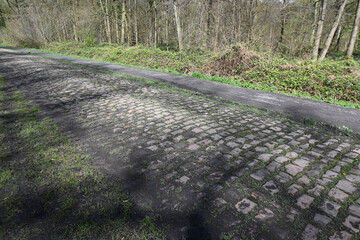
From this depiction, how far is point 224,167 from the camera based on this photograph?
2895mm

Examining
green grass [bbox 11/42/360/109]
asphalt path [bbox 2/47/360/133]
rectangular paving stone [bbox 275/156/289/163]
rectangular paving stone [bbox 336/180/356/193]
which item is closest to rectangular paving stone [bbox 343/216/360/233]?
rectangular paving stone [bbox 336/180/356/193]

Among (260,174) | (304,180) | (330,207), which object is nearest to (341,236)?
(330,207)

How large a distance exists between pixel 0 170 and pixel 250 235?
10.4ft

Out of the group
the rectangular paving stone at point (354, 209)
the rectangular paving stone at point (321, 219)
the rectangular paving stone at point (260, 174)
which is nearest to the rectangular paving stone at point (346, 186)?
the rectangular paving stone at point (354, 209)

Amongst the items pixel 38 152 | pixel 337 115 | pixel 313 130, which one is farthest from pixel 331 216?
pixel 337 115

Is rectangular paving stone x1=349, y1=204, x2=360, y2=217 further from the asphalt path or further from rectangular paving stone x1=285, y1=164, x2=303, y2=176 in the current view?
the asphalt path

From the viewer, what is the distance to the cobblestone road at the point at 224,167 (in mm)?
2031

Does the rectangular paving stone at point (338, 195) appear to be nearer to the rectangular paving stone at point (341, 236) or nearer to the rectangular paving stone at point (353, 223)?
the rectangular paving stone at point (353, 223)

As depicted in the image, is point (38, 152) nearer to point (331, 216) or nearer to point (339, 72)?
point (331, 216)

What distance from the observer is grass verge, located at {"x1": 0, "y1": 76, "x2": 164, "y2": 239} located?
1.94 meters

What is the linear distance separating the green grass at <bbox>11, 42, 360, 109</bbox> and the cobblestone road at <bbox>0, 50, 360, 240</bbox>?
4.09 m

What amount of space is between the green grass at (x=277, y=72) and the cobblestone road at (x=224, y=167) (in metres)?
4.09

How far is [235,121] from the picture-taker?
4664 millimetres

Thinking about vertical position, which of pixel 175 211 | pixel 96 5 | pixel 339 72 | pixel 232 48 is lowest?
pixel 175 211
